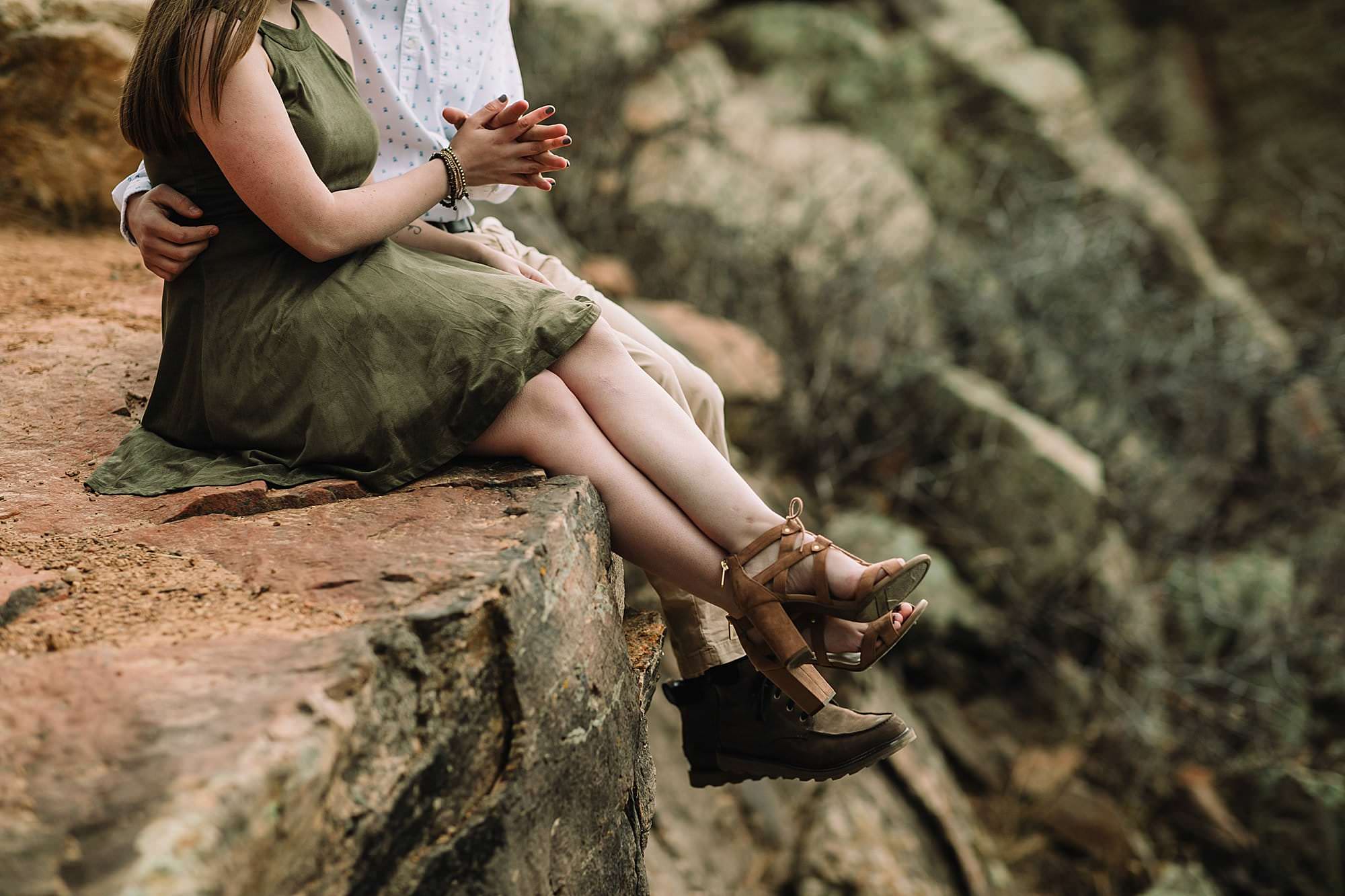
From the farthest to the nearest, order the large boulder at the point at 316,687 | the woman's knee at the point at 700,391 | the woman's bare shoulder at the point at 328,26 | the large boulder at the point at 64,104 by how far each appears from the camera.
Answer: the large boulder at the point at 64,104, the woman's knee at the point at 700,391, the woman's bare shoulder at the point at 328,26, the large boulder at the point at 316,687

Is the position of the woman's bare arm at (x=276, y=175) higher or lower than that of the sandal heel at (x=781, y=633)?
higher

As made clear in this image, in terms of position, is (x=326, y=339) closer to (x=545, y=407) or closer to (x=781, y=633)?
(x=545, y=407)

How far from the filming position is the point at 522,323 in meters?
1.88

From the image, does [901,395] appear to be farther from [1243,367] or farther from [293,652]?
[293,652]

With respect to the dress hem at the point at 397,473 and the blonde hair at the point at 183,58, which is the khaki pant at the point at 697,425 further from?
the blonde hair at the point at 183,58

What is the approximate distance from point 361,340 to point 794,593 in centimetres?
90

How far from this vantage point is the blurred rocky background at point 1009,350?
3.67 metres

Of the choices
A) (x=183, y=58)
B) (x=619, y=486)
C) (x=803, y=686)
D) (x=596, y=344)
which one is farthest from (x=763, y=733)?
(x=183, y=58)

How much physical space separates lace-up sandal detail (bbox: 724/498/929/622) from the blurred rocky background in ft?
4.79

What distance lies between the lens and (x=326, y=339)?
1.85m

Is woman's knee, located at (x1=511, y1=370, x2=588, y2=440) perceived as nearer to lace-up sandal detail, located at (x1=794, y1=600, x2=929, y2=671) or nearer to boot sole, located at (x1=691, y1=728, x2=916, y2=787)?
lace-up sandal detail, located at (x1=794, y1=600, x2=929, y2=671)

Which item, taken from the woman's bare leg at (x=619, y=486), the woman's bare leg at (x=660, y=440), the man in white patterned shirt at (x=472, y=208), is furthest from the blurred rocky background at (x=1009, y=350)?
the woman's bare leg at (x=660, y=440)

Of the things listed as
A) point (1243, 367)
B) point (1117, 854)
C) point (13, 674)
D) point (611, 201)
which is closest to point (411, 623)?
point (13, 674)

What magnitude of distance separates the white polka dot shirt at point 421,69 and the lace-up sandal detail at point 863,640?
1.18 meters
